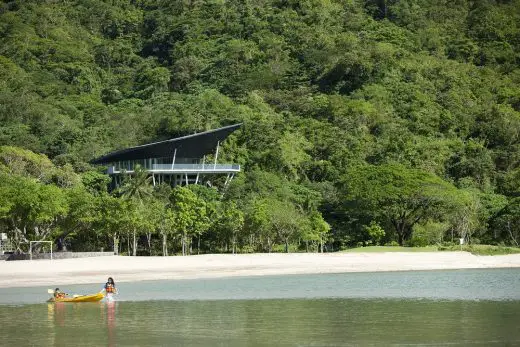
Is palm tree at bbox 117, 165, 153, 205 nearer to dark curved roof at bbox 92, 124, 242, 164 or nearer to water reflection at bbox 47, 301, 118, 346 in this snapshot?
dark curved roof at bbox 92, 124, 242, 164

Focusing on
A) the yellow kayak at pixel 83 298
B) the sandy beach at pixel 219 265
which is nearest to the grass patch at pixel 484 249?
the sandy beach at pixel 219 265

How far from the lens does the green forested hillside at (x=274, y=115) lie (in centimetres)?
5953

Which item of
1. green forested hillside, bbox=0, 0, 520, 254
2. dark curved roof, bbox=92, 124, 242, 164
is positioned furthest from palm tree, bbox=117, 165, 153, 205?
dark curved roof, bbox=92, 124, 242, 164

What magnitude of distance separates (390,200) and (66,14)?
85.0 meters

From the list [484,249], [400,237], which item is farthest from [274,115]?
[484,249]

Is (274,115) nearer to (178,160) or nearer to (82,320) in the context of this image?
(178,160)

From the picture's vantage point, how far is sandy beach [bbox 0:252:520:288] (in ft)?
137

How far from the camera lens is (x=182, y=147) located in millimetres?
71938

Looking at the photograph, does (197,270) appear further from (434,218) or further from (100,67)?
(100,67)

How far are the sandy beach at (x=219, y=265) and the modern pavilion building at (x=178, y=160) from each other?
70.4ft

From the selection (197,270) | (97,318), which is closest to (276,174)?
(197,270)

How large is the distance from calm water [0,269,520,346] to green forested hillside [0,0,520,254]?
18610mm

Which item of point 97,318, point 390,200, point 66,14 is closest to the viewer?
point 97,318

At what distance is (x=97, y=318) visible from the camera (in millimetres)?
28578
